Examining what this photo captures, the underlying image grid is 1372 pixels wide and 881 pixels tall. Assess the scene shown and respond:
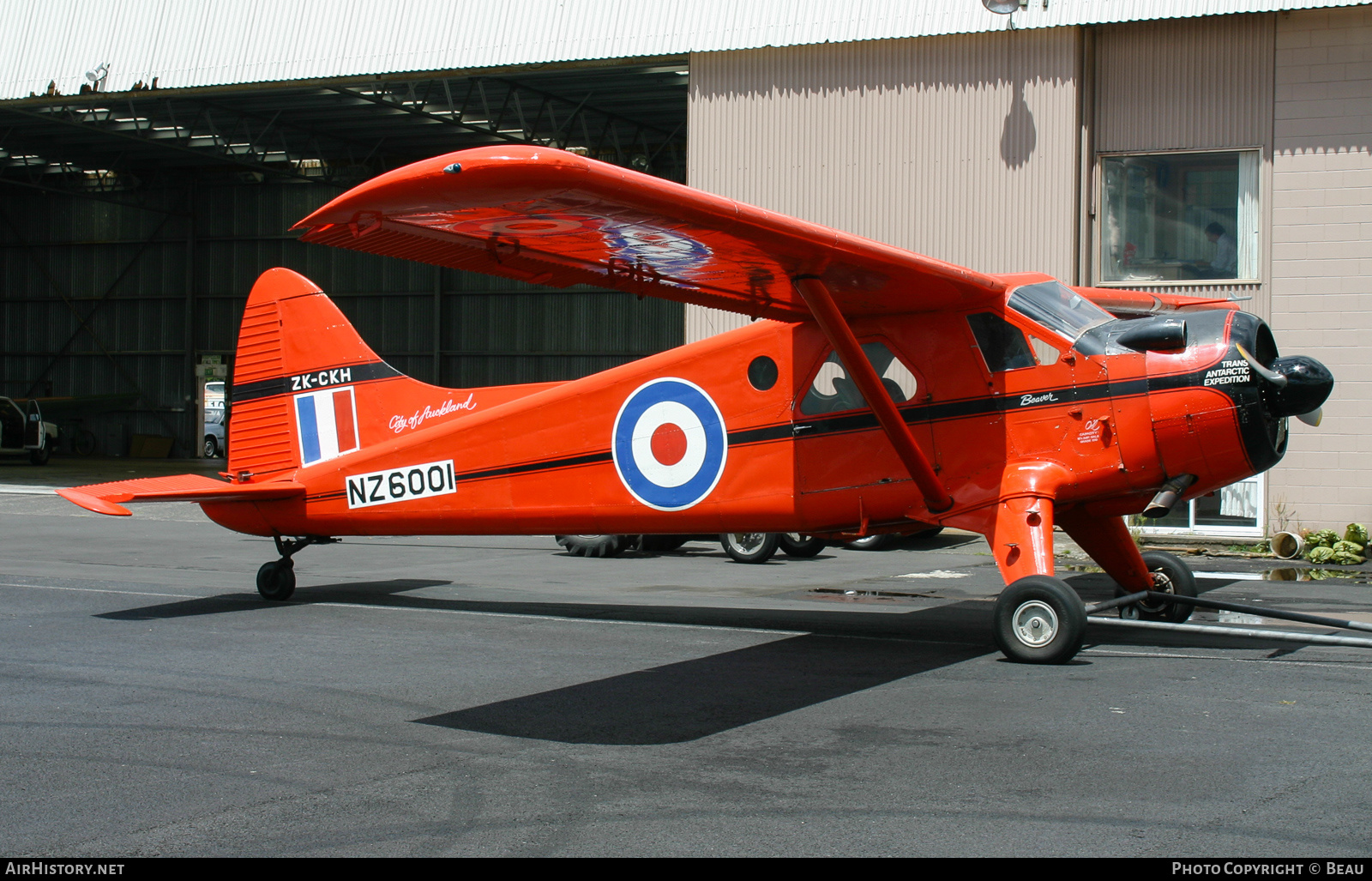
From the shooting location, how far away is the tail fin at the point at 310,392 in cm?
1112

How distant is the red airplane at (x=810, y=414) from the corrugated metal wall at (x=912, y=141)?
7867 millimetres

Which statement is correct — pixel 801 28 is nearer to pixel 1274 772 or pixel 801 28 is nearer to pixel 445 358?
pixel 1274 772

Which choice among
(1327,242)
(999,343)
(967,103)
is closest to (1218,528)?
(1327,242)

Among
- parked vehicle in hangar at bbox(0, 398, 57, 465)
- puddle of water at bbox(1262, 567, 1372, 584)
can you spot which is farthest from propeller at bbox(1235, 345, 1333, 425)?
parked vehicle in hangar at bbox(0, 398, 57, 465)

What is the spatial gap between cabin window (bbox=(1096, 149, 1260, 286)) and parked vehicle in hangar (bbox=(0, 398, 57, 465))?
32.4 m

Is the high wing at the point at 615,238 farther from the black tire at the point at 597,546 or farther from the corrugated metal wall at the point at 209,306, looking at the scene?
the corrugated metal wall at the point at 209,306

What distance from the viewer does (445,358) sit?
3888cm

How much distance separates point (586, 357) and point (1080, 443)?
2988cm

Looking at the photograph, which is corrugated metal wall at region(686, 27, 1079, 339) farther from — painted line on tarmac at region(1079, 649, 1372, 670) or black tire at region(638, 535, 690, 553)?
painted line on tarmac at region(1079, 649, 1372, 670)

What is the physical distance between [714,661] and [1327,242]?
12.8 metres

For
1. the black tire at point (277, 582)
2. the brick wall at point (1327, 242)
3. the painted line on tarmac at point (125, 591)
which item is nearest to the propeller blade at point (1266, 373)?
the black tire at point (277, 582)

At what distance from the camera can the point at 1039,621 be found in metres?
7.72

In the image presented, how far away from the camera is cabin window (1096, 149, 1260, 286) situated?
1731 centimetres
